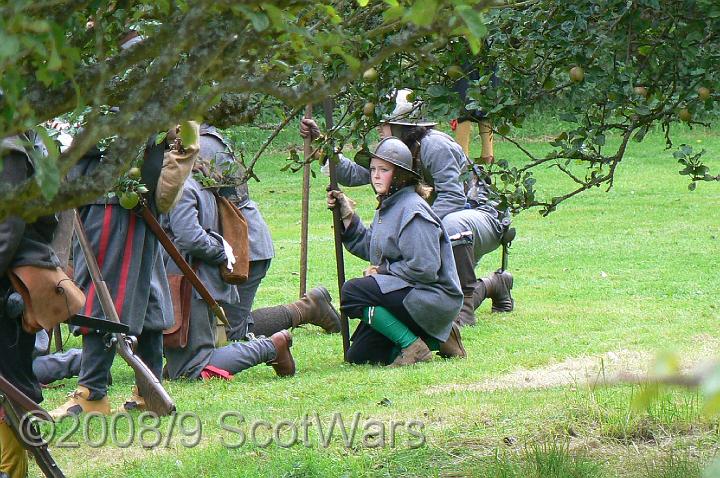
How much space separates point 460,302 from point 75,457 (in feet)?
12.0

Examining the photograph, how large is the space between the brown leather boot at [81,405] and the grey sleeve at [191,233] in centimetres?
165

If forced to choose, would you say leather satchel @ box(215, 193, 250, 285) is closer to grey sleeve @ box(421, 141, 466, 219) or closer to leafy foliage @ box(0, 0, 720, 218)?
grey sleeve @ box(421, 141, 466, 219)

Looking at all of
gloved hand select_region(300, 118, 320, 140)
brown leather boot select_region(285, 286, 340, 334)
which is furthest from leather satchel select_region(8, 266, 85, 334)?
brown leather boot select_region(285, 286, 340, 334)

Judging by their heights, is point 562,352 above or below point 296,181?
above

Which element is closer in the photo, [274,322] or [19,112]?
[19,112]

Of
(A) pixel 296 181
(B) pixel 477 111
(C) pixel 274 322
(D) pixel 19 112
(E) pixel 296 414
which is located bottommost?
(A) pixel 296 181

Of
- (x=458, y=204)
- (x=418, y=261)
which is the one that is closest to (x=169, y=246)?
(x=418, y=261)

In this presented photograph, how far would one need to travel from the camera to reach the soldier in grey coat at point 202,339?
8.04m

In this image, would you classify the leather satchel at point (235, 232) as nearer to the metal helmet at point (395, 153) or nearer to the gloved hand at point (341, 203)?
the gloved hand at point (341, 203)

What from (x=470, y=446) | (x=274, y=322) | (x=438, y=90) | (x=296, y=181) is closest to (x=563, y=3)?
(x=438, y=90)

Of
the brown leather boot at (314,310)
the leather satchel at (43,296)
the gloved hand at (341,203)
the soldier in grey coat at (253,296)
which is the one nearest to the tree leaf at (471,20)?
the leather satchel at (43,296)

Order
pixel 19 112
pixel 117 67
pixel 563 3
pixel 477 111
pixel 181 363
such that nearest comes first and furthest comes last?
pixel 19 112, pixel 117 67, pixel 563 3, pixel 477 111, pixel 181 363

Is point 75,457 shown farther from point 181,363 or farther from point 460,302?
point 460,302

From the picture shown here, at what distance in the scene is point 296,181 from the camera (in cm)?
2767
